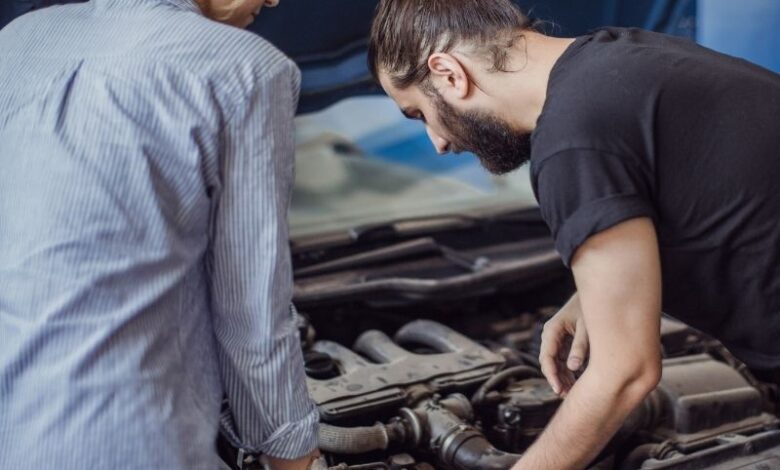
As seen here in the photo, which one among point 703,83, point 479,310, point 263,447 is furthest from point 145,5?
point 479,310

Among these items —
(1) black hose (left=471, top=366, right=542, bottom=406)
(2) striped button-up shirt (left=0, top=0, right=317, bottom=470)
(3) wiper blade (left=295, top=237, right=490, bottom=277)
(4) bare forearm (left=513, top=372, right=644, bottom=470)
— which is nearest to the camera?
(2) striped button-up shirt (left=0, top=0, right=317, bottom=470)

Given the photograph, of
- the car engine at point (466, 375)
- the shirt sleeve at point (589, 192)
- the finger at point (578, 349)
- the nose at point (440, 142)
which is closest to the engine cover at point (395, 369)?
the car engine at point (466, 375)

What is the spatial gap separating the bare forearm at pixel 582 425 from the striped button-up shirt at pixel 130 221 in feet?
1.59

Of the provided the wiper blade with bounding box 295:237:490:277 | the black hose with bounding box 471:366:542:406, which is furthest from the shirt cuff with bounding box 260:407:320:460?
the wiper blade with bounding box 295:237:490:277

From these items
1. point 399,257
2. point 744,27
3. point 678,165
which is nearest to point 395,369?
point 399,257

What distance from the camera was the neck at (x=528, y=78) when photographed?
1.67 m

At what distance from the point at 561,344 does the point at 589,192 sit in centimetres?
61

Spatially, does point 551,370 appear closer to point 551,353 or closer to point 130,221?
point 551,353

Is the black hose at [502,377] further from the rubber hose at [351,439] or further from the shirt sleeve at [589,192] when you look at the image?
the shirt sleeve at [589,192]

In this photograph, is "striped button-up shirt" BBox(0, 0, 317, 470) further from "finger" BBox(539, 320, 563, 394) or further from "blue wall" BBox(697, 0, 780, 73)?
"blue wall" BBox(697, 0, 780, 73)

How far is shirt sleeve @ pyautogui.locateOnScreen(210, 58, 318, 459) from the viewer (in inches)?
51.1

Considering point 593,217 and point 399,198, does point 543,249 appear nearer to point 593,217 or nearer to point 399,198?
point 399,198

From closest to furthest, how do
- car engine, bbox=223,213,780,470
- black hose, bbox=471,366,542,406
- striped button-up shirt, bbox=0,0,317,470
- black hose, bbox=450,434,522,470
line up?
striped button-up shirt, bbox=0,0,317,470, black hose, bbox=450,434,522,470, car engine, bbox=223,213,780,470, black hose, bbox=471,366,542,406

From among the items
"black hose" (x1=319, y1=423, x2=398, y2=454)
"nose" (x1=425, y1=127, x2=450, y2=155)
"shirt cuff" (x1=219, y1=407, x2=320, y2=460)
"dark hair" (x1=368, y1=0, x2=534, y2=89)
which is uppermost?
"dark hair" (x1=368, y1=0, x2=534, y2=89)
